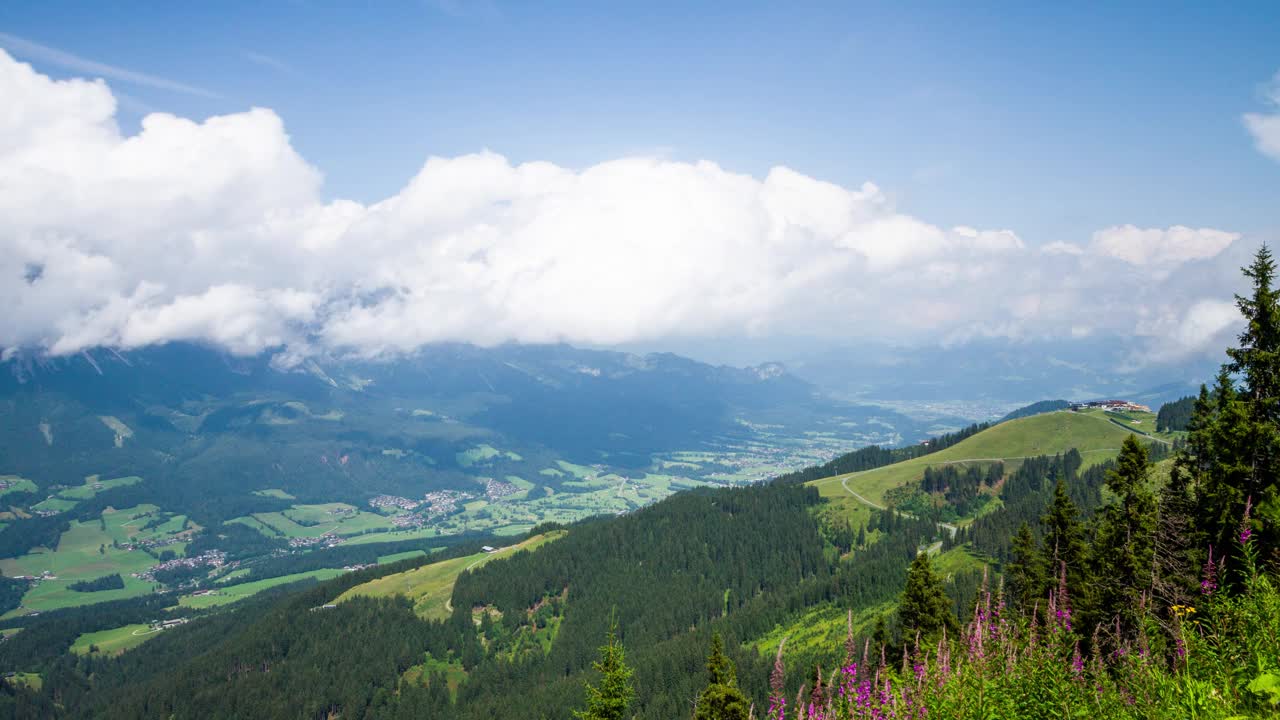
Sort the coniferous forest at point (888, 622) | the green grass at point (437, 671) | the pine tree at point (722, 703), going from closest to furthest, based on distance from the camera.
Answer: the coniferous forest at point (888, 622), the pine tree at point (722, 703), the green grass at point (437, 671)

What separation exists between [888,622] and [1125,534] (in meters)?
80.5

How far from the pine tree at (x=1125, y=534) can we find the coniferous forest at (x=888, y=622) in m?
0.18

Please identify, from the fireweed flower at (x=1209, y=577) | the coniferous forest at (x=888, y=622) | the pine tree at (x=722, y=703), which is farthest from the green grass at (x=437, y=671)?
the fireweed flower at (x=1209, y=577)

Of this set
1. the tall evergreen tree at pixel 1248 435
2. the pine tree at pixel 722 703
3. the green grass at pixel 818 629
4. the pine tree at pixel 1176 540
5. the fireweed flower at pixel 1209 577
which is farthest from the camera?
the green grass at pixel 818 629

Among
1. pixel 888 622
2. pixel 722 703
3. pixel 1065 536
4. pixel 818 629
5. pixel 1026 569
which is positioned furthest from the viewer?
pixel 818 629

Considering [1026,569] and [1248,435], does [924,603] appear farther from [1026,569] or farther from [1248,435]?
[1248,435]

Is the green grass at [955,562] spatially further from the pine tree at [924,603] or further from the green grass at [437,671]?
the green grass at [437,671]

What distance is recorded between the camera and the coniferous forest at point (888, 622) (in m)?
9.88

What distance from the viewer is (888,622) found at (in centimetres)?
10481

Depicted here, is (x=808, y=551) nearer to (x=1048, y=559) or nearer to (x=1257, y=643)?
(x=1048, y=559)

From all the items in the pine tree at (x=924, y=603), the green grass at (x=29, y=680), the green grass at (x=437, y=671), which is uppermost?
the pine tree at (x=924, y=603)

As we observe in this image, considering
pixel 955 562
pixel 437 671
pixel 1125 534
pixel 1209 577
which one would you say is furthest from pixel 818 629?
pixel 1209 577

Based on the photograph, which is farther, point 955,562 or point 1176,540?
point 955,562

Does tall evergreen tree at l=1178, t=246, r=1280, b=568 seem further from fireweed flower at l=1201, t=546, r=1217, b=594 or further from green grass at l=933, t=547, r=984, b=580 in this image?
green grass at l=933, t=547, r=984, b=580
